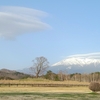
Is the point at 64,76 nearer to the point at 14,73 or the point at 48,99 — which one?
the point at 14,73

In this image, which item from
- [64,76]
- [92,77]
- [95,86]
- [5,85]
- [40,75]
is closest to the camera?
[95,86]

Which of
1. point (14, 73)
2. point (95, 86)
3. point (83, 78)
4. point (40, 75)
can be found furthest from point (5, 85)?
point (14, 73)

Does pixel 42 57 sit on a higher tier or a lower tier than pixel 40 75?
higher

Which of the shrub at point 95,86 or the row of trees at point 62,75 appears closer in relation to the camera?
the shrub at point 95,86

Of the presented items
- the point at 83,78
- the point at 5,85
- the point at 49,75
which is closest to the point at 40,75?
the point at 49,75

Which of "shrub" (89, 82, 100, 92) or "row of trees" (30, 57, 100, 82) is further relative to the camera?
"row of trees" (30, 57, 100, 82)

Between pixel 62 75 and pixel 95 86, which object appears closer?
pixel 95 86

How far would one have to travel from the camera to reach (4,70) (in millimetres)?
151000

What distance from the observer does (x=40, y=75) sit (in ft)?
373

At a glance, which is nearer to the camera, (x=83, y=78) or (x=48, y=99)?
(x=48, y=99)

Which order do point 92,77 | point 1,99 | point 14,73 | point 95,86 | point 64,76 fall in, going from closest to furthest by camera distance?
point 1,99
point 95,86
point 92,77
point 64,76
point 14,73

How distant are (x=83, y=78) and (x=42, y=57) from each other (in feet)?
85.5

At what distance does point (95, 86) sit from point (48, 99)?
59.3ft

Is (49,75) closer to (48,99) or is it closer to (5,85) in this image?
(5,85)
